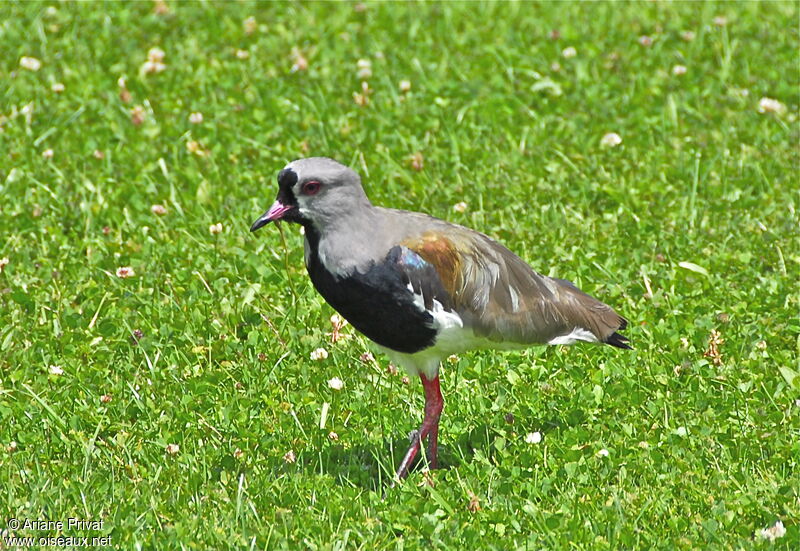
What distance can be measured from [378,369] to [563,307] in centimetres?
107

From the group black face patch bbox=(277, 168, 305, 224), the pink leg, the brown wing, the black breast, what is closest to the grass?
the pink leg

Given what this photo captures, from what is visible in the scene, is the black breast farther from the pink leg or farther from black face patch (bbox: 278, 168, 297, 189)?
the pink leg

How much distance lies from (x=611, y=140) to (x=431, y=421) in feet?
11.3

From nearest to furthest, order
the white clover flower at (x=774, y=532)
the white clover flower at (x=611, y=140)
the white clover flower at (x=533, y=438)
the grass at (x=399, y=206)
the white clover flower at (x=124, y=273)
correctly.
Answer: the white clover flower at (x=774, y=532) → the grass at (x=399, y=206) → the white clover flower at (x=533, y=438) → the white clover flower at (x=124, y=273) → the white clover flower at (x=611, y=140)

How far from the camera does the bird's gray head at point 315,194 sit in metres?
5.26

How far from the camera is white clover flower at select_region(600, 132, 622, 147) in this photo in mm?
8562

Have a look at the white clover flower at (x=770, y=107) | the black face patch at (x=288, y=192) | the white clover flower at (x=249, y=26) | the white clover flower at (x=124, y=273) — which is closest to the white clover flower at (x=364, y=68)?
the white clover flower at (x=249, y=26)

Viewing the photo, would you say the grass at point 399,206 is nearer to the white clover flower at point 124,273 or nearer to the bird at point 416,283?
the white clover flower at point 124,273

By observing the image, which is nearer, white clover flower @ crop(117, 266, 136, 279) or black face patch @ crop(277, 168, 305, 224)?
black face patch @ crop(277, 168, 305, 224)

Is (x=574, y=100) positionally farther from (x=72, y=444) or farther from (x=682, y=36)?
(x=72, y=444)

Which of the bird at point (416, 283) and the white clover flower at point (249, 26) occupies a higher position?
the bird at point (416, 283)

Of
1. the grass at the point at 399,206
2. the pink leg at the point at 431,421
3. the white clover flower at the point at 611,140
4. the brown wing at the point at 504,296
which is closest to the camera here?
the grass at the point at 399,206

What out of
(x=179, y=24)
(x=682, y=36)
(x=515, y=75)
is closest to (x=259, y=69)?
(x=179, y=24)

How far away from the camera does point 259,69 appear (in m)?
9.66
